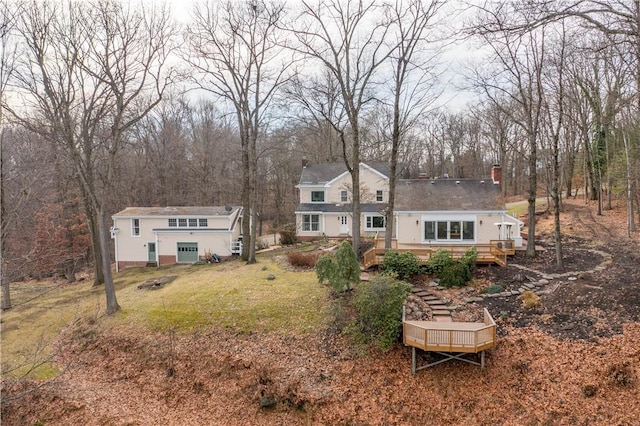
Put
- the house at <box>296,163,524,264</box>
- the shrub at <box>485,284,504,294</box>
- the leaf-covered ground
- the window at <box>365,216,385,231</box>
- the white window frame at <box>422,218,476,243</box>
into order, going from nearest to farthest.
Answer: the leaf-covered ground
the shrub at <box>485,284,504,294</box>
the house at <box>296,163,524,264</box>
the white window frame at <box>422,218,476,243</box>
the window at <box>365,216,385,231</box>

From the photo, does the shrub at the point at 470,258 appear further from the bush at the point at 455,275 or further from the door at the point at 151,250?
the door at the point at 151,250

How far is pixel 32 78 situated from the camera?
15.0 metres

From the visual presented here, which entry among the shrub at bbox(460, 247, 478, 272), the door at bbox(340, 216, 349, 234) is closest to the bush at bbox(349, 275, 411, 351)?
the shrub at bbox(460, 247, 478, 272)

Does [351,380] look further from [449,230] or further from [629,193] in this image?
[629,193]

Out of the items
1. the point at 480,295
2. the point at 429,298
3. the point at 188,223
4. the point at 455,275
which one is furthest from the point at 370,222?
the point at 480,295

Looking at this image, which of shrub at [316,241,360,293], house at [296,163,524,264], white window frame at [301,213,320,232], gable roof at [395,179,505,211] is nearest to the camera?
shrub at [316,241,360,293]

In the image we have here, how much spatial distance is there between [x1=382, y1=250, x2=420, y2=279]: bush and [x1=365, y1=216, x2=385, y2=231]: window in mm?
11943

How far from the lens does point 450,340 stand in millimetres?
10703

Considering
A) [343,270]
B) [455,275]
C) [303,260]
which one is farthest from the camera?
[303,260]

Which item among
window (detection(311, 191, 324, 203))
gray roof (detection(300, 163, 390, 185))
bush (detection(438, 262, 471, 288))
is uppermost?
gray roof (detection(300, 163, 390, 185))

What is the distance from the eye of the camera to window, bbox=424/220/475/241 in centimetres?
2155

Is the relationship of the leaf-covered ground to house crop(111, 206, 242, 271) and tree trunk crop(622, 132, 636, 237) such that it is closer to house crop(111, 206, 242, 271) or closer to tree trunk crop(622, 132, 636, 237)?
tree trunk crop(622, 132, 636, 237)

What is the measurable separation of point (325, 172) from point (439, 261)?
16.5 meters

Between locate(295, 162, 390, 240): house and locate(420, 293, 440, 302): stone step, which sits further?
locate(295, 162, 390, 240): house
